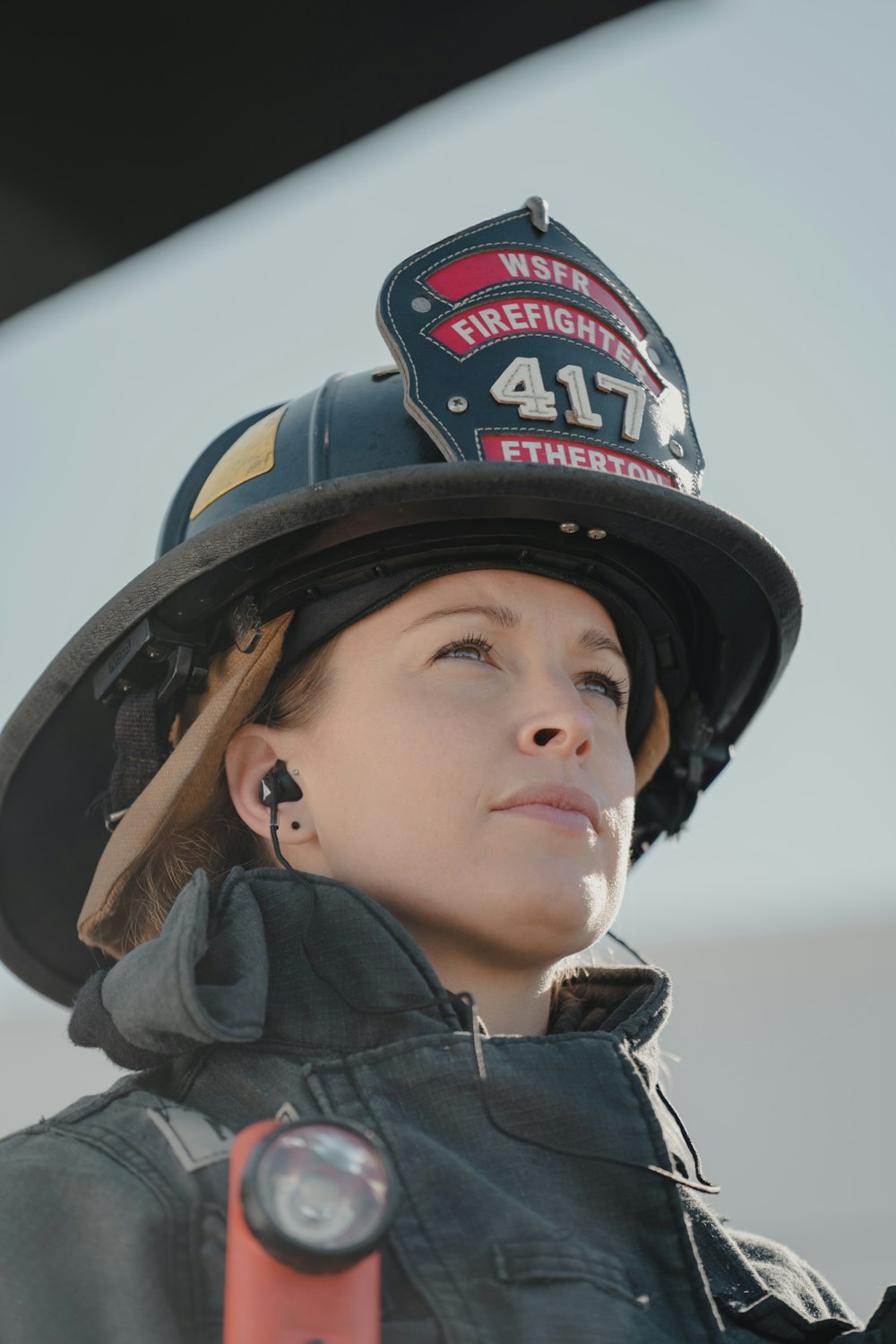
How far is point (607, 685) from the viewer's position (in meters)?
2.86

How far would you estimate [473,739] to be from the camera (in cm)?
245

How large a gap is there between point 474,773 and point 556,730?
0.18 m

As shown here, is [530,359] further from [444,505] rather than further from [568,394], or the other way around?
[444,505]

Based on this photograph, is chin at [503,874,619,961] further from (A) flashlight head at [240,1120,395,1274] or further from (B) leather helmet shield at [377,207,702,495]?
(A) flashlight head at [240,1120,395,1274]

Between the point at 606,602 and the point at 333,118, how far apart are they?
1.06m

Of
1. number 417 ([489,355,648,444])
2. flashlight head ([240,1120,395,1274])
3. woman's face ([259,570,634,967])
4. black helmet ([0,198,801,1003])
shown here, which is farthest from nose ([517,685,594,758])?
flashlight head ([240,1120,395,1274])

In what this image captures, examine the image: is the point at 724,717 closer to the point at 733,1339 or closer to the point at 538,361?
the point at 538,361

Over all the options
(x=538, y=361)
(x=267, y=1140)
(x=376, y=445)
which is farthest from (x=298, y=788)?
(x=267, y=1140)

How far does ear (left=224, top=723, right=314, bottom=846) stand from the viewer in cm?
273

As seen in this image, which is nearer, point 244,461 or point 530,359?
A: point 530,359

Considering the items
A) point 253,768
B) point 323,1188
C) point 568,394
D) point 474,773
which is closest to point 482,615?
point 474,773

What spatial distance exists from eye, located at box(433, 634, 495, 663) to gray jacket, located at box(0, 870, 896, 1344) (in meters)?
0.53

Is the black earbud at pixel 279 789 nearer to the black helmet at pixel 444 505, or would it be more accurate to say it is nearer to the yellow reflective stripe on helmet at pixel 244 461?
the black helmet at pixel 444 505

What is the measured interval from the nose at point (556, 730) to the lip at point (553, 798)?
0.07 meters
